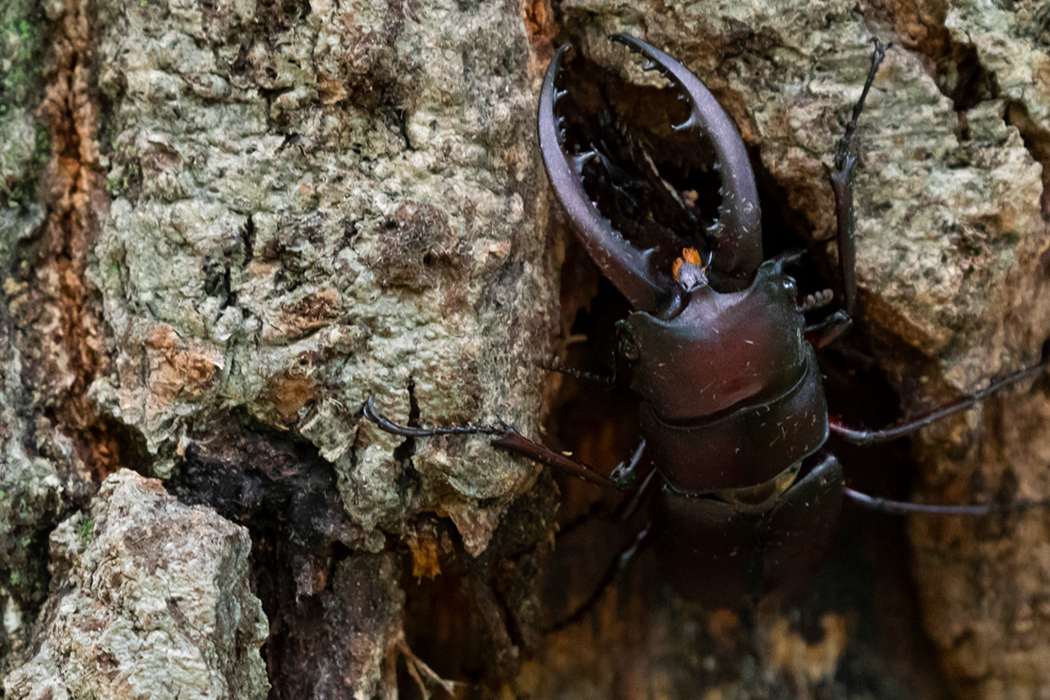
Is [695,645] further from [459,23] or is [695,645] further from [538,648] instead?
[459,23]

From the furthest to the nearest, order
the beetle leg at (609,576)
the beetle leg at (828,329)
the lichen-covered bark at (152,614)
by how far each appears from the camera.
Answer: the beetle leg at (609,576) → the beetle leg at (828,329) → the lichen-covered bark at (152,614)

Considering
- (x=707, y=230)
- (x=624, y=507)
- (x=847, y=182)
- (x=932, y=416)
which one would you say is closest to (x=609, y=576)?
(x=624, y=507)

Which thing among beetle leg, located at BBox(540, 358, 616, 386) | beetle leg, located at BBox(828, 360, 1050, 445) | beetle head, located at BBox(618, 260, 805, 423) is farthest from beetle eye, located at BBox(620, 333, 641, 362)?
beetle leg, located at BBox(828, 360, 1050, 445)

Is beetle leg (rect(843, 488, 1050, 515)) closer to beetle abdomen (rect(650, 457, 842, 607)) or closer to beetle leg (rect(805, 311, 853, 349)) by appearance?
beetle abdomen (rect(650, 457, 842, 607))

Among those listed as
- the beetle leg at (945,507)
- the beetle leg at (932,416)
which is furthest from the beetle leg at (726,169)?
the beetle leg at (945,507)

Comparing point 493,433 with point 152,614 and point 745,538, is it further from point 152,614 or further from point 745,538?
point 745,538

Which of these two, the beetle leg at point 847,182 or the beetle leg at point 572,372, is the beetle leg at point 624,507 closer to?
the beetle leg at point 572,372

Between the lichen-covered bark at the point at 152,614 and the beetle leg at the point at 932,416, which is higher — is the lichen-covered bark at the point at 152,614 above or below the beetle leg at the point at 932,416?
below

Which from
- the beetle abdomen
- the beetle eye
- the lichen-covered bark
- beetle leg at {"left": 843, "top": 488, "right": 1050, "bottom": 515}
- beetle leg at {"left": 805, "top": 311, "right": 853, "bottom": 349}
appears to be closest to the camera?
the lichen-covered bark
